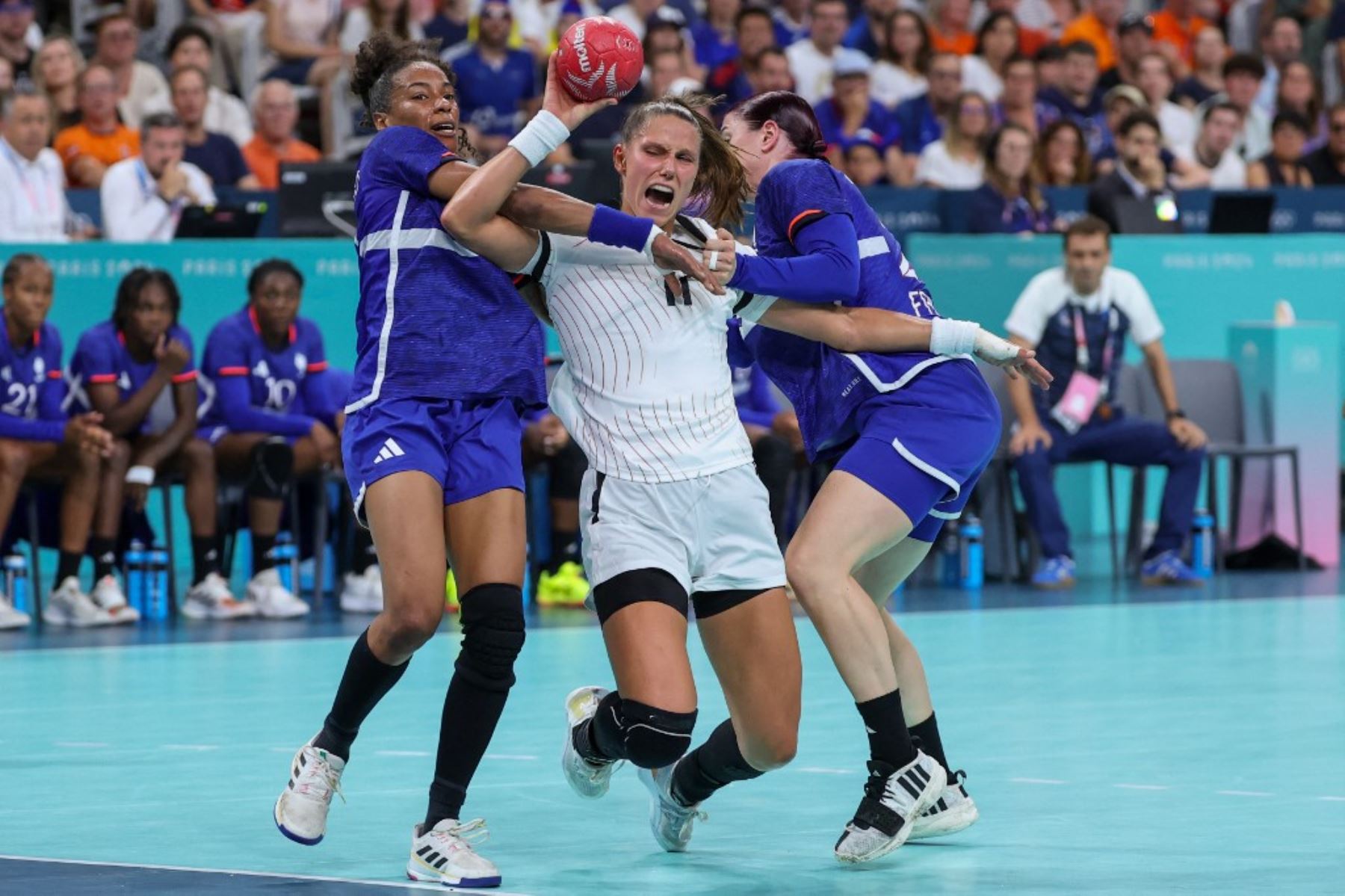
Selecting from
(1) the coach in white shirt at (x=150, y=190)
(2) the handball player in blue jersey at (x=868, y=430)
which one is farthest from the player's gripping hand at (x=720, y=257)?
(1) the coach in white shirt at (x=150, y=190)

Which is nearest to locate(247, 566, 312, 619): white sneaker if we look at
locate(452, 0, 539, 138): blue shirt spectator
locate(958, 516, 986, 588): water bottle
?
locate(958, 516, 986, 588): water bottle

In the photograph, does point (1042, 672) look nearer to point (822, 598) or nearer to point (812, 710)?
point (812, 710)

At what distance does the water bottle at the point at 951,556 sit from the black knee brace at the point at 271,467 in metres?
3.56

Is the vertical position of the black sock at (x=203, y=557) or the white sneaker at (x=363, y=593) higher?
the black sock at (x=203, y=557)

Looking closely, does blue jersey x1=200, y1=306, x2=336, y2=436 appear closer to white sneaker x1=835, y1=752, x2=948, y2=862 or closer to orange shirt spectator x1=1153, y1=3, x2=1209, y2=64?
white sneaker x1=835, y1=752, x2=948, y2=862

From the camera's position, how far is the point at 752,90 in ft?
51.1

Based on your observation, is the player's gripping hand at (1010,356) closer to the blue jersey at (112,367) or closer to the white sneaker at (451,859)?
the white sneaker at (451,859)

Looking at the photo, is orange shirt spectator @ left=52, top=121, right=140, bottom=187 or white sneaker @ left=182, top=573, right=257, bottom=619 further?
orange shirt spectator @ left=52, top=121, right=140, bottom=187

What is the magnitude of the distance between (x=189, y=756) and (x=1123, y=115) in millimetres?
9760

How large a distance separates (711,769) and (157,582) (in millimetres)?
6134

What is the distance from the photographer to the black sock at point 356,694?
559 centimetres

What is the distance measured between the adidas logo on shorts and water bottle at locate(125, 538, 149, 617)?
606 centimetres

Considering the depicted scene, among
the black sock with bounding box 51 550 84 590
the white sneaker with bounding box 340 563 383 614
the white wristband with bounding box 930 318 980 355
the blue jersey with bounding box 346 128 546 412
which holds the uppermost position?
the blue jersey with bounding box 346 128 546 412

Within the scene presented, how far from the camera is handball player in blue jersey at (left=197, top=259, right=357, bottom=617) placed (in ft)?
37.0
